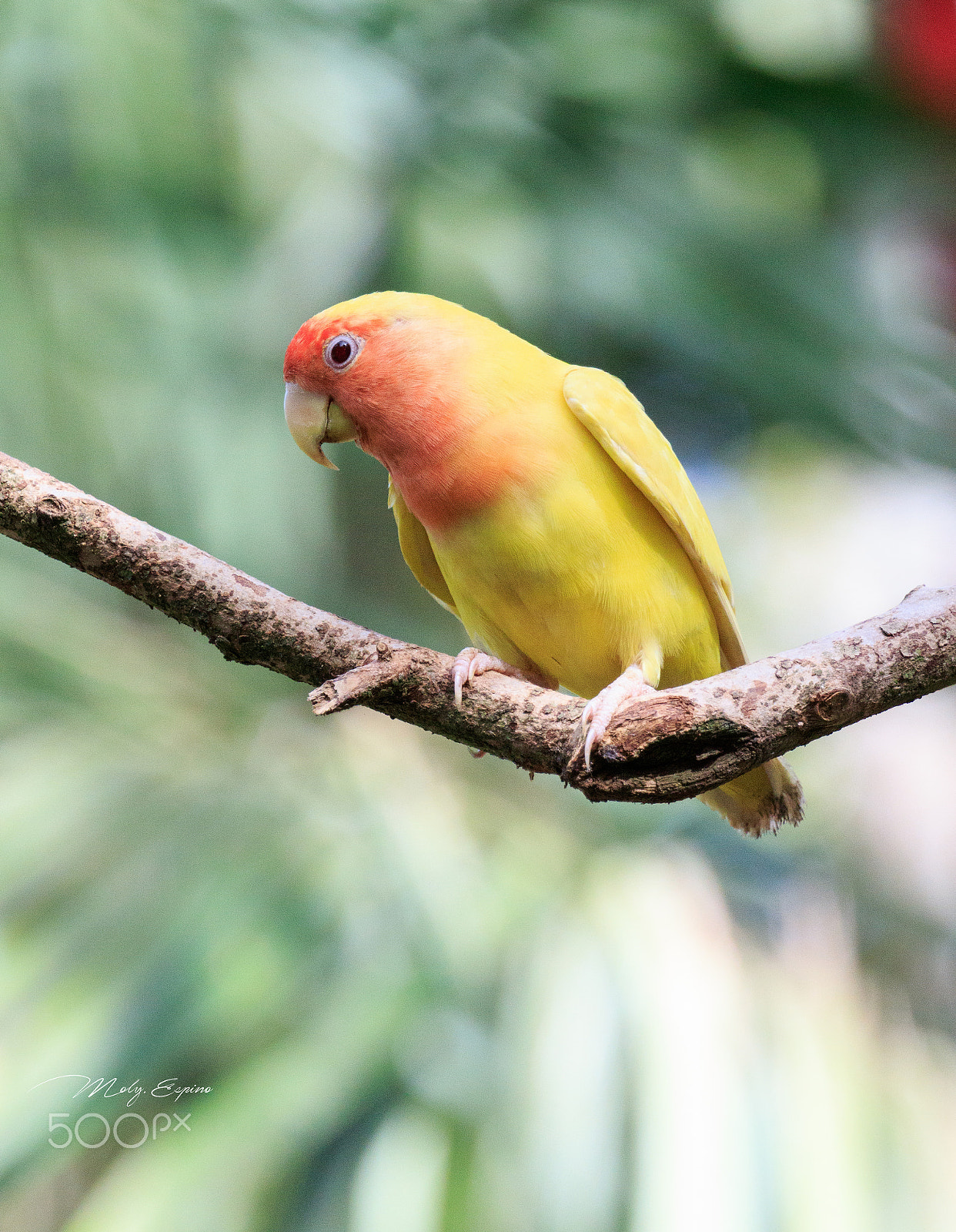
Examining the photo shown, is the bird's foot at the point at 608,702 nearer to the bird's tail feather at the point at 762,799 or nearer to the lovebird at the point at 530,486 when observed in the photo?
the lovebird at the point at 530,486

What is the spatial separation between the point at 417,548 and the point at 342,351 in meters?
0.61

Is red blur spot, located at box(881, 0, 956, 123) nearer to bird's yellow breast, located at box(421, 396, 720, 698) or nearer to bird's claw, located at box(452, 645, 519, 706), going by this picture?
bird's yellow breast, located at box(421, 396, 720, 698)

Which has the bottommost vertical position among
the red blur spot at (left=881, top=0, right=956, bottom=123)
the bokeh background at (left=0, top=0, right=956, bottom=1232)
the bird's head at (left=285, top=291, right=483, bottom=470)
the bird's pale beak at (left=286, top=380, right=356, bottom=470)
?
the bokeh background at (left=0, top=0, right=956, bottom=1232)

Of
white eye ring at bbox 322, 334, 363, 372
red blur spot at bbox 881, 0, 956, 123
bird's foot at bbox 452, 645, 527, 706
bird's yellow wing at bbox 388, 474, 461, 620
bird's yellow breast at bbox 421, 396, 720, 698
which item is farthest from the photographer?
red blur spot at bbox 881, 0, 956, 123

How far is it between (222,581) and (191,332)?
3.57 meters

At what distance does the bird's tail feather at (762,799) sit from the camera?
2.47m

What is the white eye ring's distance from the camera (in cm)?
242

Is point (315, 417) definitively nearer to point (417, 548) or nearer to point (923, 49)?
point (417, 548)

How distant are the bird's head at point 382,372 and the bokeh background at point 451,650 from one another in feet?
8.05

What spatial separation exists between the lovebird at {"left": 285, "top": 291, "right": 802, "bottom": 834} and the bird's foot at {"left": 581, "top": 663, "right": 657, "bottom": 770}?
0.01 m

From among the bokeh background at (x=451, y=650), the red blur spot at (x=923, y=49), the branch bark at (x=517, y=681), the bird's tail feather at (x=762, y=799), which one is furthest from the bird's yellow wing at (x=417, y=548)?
the red blur spot at (x=923, y=49)

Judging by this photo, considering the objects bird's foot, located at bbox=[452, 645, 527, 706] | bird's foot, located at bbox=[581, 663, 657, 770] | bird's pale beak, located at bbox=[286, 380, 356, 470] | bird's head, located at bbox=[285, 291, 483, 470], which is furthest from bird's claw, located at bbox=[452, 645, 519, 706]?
bird's pale beak, located at bbox=[286, 380, 356, 470]

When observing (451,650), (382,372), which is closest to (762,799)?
(382,372)

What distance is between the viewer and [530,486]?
2305 mm
